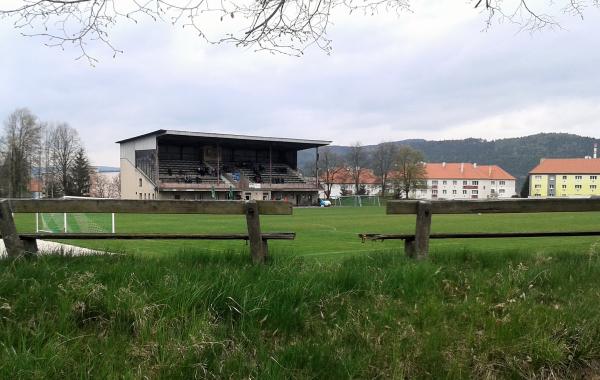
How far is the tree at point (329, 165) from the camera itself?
9800 cm

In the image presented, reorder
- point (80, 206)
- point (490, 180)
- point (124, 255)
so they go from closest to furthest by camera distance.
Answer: point (124, 255)
point (80, 206)
point (490, 180)

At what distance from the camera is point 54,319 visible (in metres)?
2.90

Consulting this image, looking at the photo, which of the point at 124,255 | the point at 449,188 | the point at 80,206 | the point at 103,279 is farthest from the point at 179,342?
the point at 449,188

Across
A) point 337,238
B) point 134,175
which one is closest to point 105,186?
point 134,175

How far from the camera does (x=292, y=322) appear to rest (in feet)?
10.1

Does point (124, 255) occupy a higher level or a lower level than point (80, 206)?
lower

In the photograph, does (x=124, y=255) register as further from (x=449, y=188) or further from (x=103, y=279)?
(x=449, y=188)

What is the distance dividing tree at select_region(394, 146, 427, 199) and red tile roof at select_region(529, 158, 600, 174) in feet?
169

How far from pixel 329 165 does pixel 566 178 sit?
215ft

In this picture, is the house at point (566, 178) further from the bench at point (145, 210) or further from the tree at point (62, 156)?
the bench at point (145, 210)

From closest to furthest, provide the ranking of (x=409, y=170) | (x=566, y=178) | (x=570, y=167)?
(x=409, y=170), (x=566, y=178), (x=570, y=167)

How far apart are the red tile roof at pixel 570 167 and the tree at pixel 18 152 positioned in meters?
112

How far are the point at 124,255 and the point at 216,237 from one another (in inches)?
34.8

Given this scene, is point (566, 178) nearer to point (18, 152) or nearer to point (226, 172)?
point (226, 172)
